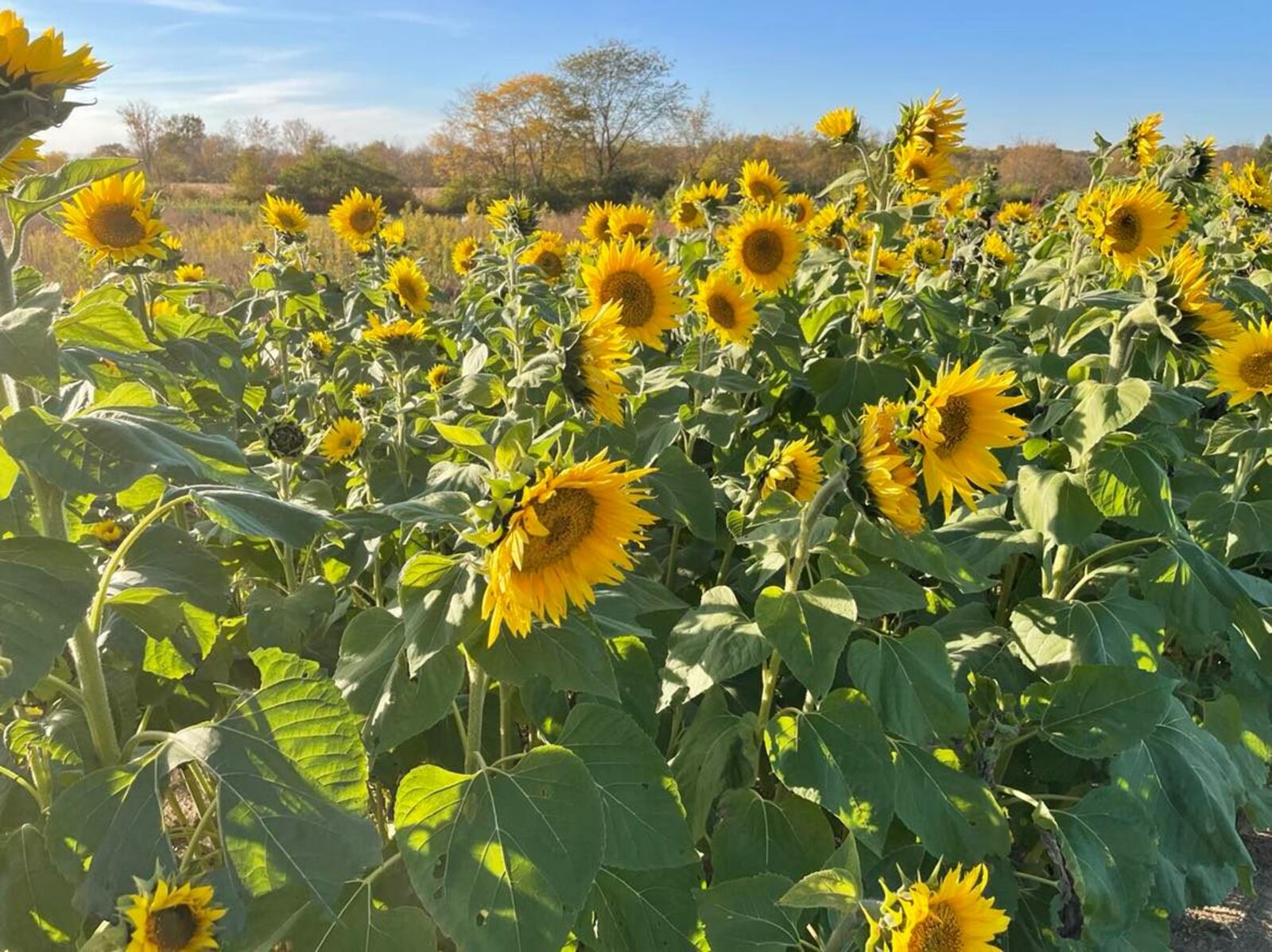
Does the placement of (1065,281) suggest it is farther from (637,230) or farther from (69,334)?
(69,334)

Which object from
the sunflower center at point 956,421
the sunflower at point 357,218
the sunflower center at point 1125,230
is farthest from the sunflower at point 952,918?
the sunflower at point 357,218

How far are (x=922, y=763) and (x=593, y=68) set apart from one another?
39.1m

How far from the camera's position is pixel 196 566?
1518mm

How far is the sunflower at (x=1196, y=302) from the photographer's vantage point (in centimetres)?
205

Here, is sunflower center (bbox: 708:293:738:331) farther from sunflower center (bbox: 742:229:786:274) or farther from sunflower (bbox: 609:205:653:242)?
sunflower (bbox: 609:205:653:242)

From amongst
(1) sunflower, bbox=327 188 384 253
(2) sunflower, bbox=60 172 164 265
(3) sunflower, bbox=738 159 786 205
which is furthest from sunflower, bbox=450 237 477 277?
(2) sunflower, bbox=60 172 164 265

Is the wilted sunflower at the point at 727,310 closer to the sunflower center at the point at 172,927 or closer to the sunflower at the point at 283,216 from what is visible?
the sunflower center at the point at 172,927

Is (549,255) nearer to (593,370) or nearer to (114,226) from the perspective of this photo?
(114,226)

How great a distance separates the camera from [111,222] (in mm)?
2961

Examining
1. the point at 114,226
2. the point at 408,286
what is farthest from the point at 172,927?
the point at 408,286

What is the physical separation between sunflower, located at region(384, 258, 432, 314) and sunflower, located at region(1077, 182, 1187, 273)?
254 centimetres

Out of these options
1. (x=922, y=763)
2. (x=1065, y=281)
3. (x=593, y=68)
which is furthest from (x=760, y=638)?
(x=593, y=68)

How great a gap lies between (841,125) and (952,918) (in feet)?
10.1

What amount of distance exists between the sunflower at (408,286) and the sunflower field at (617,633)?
69cm
